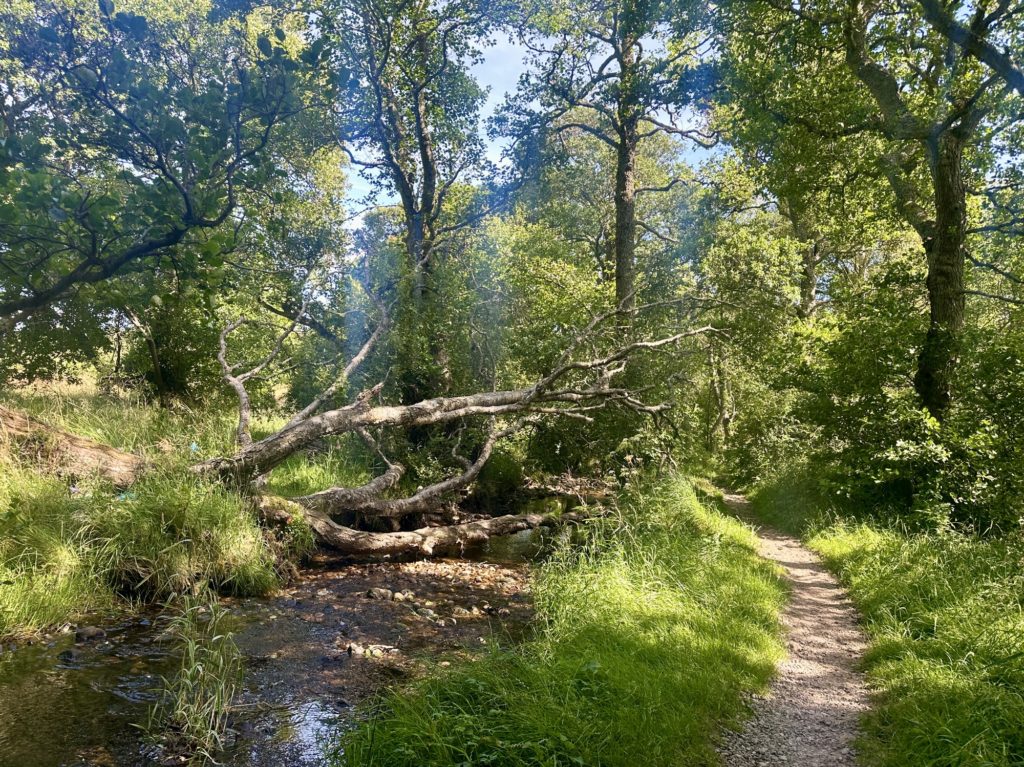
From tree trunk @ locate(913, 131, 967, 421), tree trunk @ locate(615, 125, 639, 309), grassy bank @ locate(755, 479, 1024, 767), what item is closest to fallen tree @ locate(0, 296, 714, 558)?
tree trunk @ locate(615, 125, 639, 309)

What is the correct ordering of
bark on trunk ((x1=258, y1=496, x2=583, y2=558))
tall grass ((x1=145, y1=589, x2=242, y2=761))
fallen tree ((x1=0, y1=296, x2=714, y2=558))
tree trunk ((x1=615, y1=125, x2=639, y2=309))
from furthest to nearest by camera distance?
tree trunk ((x1=615, y1=125, x2=639, y2=309)) < bark on trunk ((x1=258, y1=496, x2=583, y2=558)) < fallen tree ((x1=0, y1=296, x2=714, y2=558)) < tall grass ((x1=145, y1=589, x2=242, y2=761))

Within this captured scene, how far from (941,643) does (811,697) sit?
115cm

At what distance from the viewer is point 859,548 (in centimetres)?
762

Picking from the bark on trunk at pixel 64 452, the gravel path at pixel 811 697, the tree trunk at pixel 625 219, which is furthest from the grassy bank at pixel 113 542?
the tree trunk at pixel 625 219

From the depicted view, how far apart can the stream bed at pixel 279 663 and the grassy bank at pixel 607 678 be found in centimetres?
60

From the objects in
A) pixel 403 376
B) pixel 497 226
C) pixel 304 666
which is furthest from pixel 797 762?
pixel 497 226

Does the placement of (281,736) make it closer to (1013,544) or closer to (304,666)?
(304,666)

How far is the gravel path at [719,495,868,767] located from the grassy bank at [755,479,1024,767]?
168 millimetres

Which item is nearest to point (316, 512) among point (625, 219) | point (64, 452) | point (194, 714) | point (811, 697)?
point (64, 452)

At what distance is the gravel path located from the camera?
3592 millimetres

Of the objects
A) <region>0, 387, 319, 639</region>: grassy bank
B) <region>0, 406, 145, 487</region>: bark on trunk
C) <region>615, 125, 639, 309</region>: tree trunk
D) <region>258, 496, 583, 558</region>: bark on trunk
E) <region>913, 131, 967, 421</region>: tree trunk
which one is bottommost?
<region>258, 496, 583, 558</region>: bark on trunk

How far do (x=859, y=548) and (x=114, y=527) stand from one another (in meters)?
9.03

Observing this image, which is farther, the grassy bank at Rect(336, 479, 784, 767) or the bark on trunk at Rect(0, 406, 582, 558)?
the bark on trunk at Rect(0, 406, 582, 558)

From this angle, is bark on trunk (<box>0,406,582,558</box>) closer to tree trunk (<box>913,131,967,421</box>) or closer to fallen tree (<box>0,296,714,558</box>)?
fallen tree (<box>0,296,714,558</box>)
